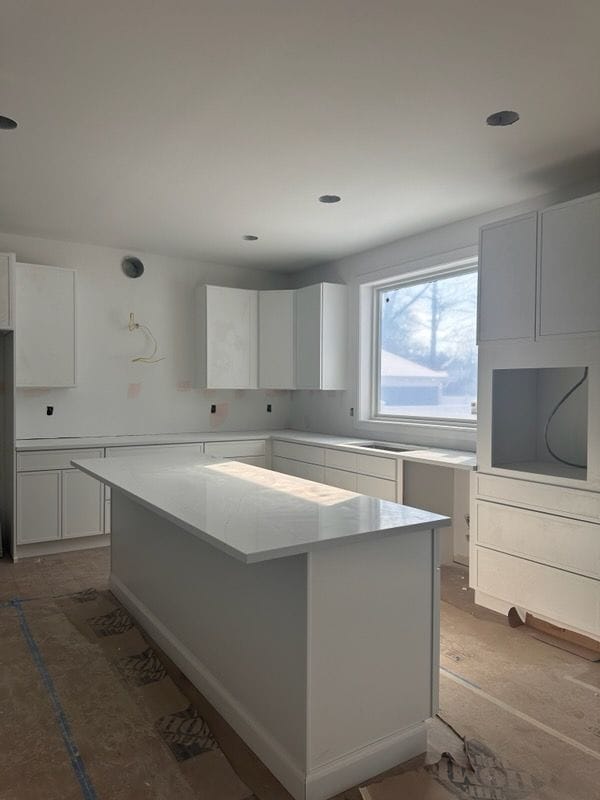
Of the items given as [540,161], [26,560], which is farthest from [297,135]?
[26,560]

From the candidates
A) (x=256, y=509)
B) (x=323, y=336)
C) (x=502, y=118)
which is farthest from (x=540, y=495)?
(x=323, y=336)

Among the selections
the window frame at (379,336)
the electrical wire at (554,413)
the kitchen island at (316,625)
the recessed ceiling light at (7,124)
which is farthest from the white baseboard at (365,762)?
the recessed ceiling light at (7,124)

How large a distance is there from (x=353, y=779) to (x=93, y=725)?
39.7 inches

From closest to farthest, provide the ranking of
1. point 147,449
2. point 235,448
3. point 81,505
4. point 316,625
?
point 316,625, point 81,505, point 147,449, point 235,448

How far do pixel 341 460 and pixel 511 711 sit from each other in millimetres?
2381

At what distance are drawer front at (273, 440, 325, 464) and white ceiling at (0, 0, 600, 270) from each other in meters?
1.85

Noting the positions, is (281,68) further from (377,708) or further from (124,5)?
(377,708)

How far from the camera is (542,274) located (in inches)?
118

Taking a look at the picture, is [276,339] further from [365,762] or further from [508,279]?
[365,762]

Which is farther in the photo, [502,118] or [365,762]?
[502,118]

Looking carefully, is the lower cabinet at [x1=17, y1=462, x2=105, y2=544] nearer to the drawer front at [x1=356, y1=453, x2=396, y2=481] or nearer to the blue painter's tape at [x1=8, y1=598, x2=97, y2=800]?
the blue painter's tape at [x1=8, y1=598, x2=97, y2=800]

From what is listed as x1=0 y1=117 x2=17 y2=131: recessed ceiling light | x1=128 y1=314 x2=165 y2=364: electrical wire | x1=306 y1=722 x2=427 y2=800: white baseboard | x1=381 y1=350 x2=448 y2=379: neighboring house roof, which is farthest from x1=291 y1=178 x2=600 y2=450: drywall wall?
x1=0 y1=117 x2=17 y2=131: recessed ceiling light

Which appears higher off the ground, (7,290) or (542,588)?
(7,290)

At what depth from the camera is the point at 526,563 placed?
10.1 ft
